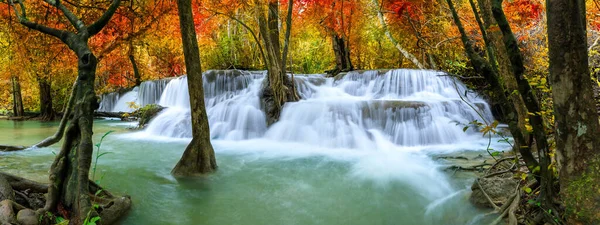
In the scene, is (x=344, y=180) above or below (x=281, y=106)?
below

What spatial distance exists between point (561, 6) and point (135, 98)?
18.9 m

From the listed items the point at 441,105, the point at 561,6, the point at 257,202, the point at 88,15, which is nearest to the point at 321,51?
the point at 441,105

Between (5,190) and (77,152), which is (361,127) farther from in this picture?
(5,190)

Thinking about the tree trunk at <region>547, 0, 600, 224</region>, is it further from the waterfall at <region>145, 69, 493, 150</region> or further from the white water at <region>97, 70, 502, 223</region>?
the waterfall at <region>145, 69, 493, 150</region>

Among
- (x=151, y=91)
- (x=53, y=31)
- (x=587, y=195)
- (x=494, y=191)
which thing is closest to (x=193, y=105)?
(x=53, y=31)

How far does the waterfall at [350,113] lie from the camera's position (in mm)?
8391

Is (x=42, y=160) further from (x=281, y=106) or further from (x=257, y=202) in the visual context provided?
(x=281, y=106)

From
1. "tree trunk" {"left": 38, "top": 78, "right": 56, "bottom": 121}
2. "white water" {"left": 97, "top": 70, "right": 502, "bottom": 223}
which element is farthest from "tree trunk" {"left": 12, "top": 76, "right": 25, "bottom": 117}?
"white water" {"left": 97, "top": 70, "right": 502, "bottom": 223}

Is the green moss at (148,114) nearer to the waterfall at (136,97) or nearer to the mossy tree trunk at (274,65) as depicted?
the waterfall at (136,97)

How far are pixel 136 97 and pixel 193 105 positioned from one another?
1458 cm

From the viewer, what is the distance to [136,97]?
17.9 m

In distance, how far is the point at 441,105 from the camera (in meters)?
9.09

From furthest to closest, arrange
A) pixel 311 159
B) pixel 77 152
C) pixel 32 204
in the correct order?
pixel 311 159, pixel 32 204, pixel 77 152

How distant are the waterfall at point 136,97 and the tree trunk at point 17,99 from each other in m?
4.10
